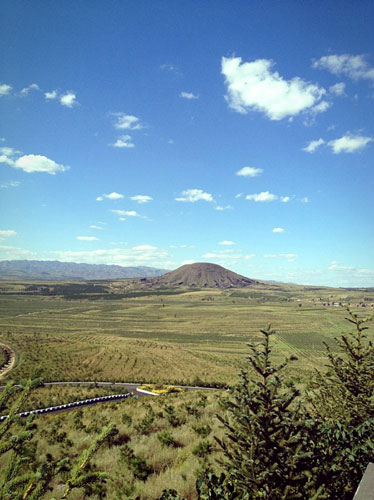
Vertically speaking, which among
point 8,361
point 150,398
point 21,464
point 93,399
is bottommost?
point 8,361

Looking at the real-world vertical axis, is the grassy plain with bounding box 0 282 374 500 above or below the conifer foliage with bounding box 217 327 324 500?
below

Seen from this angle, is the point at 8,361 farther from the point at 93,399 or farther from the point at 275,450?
the point at 275,450

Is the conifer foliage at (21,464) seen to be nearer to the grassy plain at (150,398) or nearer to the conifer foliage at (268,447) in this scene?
the grassy plain at (150,398)

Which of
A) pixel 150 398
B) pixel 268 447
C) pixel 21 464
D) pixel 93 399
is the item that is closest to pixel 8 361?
pixel 93 399

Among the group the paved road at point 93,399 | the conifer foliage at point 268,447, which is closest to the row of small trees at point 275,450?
the conifer foliage at point 268,447

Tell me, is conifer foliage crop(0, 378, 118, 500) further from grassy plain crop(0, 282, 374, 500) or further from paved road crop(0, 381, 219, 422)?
paved road crop(0, 381, 219, 422)

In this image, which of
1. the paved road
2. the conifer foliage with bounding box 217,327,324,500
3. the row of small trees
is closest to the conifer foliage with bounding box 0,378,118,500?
the row of small trees

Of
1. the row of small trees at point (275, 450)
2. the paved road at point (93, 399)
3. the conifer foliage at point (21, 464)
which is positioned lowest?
the paved road at point (93, 399)

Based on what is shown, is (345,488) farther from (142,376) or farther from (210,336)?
(210,336)

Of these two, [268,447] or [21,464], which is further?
[268,447]

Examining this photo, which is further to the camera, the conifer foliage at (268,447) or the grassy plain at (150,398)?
the grassy plain at (150,398)

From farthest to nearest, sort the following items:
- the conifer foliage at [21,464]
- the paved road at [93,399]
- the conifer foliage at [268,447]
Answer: the paved road at [93,399]
the conifer foliage at [268,447]
the conifer foliage at [21,464]

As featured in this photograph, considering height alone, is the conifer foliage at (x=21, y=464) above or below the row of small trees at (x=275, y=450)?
above

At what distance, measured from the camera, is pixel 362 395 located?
32.5 feet
